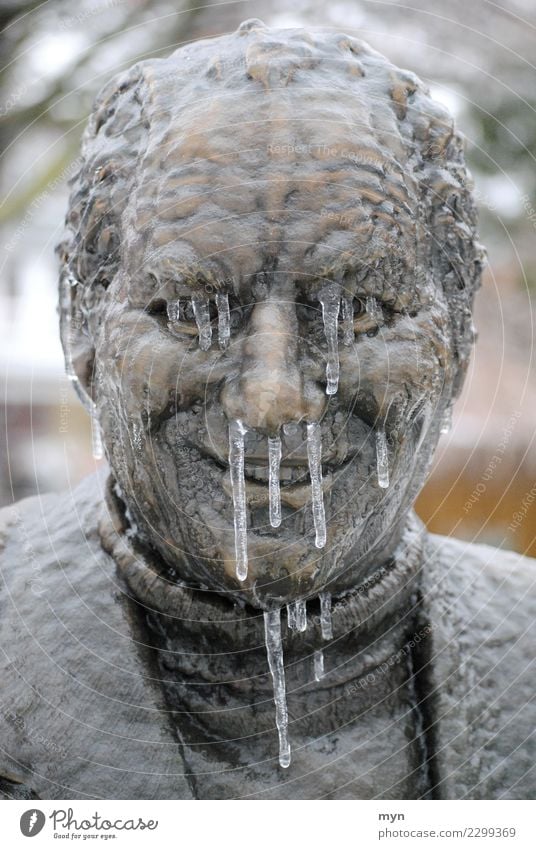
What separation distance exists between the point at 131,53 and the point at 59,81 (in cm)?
38

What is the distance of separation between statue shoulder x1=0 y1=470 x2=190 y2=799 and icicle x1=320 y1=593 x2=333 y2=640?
17.2 inches

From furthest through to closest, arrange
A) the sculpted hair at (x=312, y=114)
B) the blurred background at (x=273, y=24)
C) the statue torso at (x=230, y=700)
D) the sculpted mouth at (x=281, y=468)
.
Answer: the blurred background at (x=273, y=24)
the statue torso at (x=230, y=700)
the sculpted hair at (x=312, y=114)
the sculpted mouth at (x=281, y=468)

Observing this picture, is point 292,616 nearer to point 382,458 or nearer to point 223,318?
point 382,458

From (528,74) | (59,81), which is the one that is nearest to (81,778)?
(59,81)

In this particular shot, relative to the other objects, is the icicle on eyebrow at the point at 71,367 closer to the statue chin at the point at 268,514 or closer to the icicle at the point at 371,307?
the statue chin at the point at 268,514

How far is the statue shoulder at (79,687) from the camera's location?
8.03 feet

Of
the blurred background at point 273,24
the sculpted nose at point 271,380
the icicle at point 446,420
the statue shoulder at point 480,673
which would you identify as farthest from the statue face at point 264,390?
the blurred background at point 273,24

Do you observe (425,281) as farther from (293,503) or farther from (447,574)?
(447,574)

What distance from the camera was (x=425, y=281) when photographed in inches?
95.3

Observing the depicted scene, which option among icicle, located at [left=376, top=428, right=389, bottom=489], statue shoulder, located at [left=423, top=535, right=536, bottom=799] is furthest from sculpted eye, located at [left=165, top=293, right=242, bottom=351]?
statue shoulder, located at [left=423, top=535, right=536, bottom=799]

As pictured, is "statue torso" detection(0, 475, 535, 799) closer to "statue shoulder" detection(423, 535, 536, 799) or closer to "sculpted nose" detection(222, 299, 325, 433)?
"statue shoulder" detection(423, 535, 536, 799)

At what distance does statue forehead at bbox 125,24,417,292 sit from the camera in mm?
2168

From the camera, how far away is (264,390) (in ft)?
6.89

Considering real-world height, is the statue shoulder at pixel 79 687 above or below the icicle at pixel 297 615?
below
